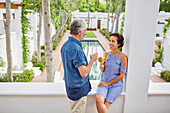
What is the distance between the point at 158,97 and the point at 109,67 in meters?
0.85

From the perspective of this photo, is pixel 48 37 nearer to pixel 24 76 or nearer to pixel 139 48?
pixel 139 48

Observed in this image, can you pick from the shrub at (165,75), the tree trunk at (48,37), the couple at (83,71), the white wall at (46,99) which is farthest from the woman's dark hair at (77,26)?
the shrub at (165,75)

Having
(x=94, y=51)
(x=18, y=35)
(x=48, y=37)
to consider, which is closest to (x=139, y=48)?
(x=48, y=37)

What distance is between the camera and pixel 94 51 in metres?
12.5

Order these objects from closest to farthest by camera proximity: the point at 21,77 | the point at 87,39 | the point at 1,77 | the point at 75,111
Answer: the point at 75,111 → the point at 1,77 → the point at 21,77 → the point at 87,39

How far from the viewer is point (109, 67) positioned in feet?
6.70

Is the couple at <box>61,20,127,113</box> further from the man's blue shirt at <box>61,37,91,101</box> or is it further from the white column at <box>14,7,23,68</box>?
the white column at <box>14,7,23,68</box>

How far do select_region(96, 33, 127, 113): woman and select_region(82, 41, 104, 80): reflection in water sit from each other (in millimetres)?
5815

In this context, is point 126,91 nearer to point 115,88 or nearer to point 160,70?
point 115,88

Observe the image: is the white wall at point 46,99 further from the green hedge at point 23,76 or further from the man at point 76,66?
the green hedge at point 23,76

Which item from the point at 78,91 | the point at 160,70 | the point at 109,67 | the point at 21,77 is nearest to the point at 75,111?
the point at 78,91

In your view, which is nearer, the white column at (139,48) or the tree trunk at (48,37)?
the white column at (139,48)

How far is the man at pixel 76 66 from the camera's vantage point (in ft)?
5.46

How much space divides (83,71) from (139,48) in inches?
32.5
